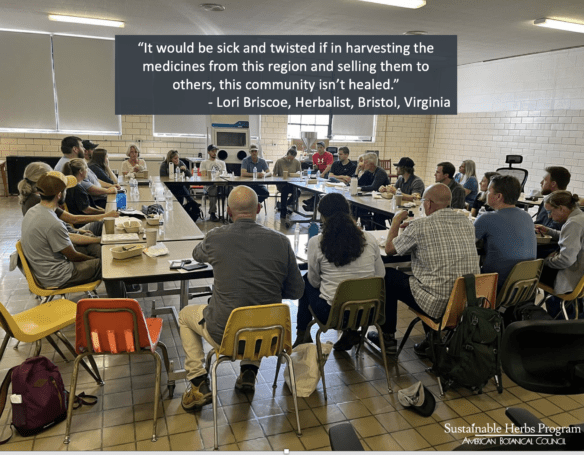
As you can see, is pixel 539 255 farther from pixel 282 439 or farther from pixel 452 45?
pixel 452 45

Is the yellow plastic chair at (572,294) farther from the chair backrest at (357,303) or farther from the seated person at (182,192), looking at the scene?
the seated person at (182,192)

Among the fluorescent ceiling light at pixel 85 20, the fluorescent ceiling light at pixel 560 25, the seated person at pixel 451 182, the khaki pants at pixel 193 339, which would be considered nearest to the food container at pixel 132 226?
the khaki pants at pixel 193 339

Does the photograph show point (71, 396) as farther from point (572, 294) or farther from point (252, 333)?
point (572, 294)

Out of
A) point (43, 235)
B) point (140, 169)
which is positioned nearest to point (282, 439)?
point (43, 235)

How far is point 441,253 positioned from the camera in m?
2.94

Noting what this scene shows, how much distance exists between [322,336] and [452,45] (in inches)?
280

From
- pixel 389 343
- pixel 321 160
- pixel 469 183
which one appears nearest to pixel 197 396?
pixel 389 343

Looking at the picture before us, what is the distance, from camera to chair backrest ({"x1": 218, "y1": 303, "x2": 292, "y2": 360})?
2.28 metres

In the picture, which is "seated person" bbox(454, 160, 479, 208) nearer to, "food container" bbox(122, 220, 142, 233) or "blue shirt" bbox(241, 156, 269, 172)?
"blue shirt" bbox(241, 156, 269, 172)

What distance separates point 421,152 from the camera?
13180 millimetres

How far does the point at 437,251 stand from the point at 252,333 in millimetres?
1378

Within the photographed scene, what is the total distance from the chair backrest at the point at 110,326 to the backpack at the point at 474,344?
182 cm

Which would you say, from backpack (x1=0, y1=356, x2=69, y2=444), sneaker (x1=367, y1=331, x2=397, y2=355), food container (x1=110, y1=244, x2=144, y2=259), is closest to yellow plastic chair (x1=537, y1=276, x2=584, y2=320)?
sneaker (x1=367, y1=331, x2=397, y2=355)

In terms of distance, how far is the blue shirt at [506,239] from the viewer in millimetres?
3287
